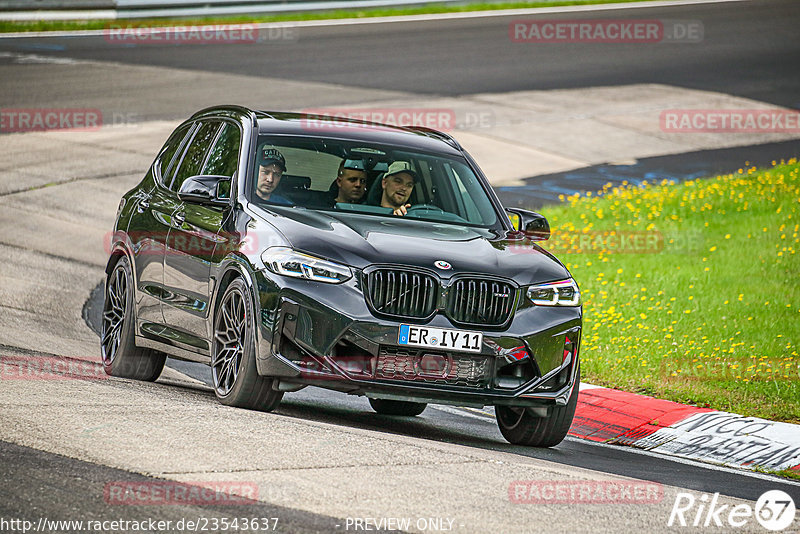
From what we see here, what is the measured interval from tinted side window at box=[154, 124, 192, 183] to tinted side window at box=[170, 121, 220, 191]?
0.26m

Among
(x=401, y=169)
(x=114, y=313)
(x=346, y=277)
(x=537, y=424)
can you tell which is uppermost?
(x=401, y=169)

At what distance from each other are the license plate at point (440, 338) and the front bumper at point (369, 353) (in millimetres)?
33

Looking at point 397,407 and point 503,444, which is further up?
point 503,444

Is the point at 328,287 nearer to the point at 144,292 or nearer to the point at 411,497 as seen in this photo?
the point at 411,497

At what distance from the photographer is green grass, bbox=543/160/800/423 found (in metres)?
10.8

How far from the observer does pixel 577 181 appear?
840 inches

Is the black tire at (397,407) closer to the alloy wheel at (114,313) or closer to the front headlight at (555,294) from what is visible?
the alloy wheel at (114,313)

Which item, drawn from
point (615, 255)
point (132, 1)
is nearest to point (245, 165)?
point (615, 255)

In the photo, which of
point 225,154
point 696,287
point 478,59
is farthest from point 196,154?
point 478,59

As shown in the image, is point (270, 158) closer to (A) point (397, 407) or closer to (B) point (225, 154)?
(B) point (225, 154)

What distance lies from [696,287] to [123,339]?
656 cm

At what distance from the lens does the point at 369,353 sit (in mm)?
7582

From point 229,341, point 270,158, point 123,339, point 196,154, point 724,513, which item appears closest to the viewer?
point 724,513

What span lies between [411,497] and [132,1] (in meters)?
29.0
